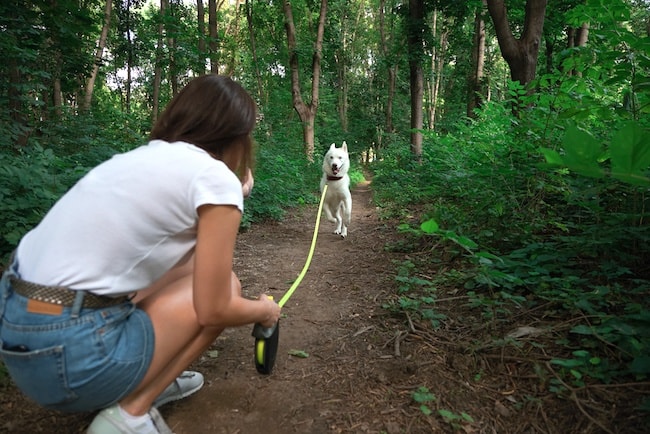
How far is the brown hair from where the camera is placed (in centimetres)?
140

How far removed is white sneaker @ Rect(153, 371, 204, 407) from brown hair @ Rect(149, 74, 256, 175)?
115 centimetres

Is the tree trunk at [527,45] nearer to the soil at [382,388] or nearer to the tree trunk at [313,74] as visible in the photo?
the soil at [382,388]

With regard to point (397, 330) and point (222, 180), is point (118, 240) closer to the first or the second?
point (222, 180)

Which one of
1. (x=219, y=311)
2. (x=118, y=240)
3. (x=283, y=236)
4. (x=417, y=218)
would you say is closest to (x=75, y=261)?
(x=118, y=240)

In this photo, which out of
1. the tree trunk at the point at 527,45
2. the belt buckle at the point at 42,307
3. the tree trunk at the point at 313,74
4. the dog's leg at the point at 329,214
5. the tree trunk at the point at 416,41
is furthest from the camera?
the tree trunk at the point at 313,74

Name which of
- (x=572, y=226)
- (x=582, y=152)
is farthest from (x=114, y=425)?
(x=572, y=226)

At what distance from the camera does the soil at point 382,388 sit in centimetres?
156

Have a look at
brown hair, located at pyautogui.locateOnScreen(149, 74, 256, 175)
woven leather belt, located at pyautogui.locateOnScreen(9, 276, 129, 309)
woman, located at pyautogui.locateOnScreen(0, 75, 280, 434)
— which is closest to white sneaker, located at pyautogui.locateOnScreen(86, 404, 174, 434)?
woman, located at pyautogui.locateOnScreen(0, 75, 280, 434)

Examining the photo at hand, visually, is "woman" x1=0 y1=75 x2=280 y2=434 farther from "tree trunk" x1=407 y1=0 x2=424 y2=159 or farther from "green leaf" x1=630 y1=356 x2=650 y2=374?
"tree trunk" x1=407 y1=0 x2=424 y2=159

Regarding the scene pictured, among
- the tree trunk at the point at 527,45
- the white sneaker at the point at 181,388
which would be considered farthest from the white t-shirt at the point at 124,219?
the tree trunk at the point at 527,45

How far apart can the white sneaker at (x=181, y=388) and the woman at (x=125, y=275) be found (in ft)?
1.05

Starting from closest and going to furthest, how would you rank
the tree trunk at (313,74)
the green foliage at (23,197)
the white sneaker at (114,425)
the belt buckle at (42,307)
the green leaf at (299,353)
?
the belt buckle at (42,307) < the white sneaker at (114,425) < the green leaf at (299,353) < the green foliage at (23,197) < the tree trunk at (313,74)

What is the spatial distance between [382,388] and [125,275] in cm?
139

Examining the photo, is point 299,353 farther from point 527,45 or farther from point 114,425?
point 527,45
